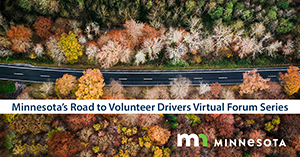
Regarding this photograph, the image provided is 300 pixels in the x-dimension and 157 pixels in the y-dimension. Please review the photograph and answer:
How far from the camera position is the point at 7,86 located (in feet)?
188

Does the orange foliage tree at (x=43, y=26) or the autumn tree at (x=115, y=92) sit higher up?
the orange foliage tree at (x=43, y=26)

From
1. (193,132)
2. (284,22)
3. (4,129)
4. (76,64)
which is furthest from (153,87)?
(284,22)

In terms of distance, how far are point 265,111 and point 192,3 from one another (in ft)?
134

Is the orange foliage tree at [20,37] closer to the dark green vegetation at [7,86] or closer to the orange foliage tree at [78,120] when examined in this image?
the dark green vegetation at [7,86]

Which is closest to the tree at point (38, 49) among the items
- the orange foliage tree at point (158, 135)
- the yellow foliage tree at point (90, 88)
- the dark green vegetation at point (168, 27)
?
the dark green vegetation at point (168, 27)

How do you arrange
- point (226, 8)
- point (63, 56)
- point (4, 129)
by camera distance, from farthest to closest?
point (226, 8), point (63, 56), point (4, 129)

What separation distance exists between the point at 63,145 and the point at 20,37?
111 ft

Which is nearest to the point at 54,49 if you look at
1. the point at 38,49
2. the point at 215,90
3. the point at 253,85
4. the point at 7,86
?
the point at 38,49

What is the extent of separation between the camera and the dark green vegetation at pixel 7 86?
2244 inches

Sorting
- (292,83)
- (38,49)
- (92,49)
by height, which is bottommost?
(292,83)

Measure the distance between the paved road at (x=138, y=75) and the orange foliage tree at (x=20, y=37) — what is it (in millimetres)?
8827

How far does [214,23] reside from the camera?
2375 inches

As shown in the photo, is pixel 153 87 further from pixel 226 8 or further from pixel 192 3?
pixel 226 8

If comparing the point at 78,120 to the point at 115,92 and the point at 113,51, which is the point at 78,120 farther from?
the point at 113,51
